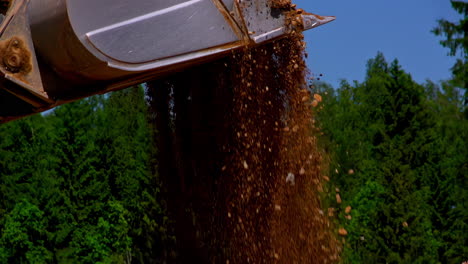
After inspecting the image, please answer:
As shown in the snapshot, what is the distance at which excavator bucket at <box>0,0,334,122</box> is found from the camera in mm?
3379

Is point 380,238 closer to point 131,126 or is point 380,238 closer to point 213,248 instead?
point 131,126

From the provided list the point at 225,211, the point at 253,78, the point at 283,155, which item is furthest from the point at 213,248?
the point at 253,78

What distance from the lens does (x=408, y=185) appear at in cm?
2789

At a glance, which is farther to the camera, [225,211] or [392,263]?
[392,263]

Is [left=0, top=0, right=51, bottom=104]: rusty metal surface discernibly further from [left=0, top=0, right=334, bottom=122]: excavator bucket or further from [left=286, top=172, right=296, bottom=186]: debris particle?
[left=286, top=172, right=296, bottom=186]: debris particle

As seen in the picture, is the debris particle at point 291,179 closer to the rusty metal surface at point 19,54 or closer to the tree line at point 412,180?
the rusty metal surface at point 19,54

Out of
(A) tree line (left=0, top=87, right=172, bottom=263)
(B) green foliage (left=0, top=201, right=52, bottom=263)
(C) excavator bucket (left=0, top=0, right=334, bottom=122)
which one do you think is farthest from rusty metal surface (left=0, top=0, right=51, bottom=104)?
(B) green foliage (left=0, top=201, right=52, bottom=263)

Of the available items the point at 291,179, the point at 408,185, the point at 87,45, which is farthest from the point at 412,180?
the point at 87,45

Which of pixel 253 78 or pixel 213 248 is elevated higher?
pixel 253 78

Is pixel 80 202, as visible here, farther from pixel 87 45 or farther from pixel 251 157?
pixel 87 45

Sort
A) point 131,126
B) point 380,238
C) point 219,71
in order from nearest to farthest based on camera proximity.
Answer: point 219,71 → point 380,238 → point 131,126

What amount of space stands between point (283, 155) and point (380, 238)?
2362 cm

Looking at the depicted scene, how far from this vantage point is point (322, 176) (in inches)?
219

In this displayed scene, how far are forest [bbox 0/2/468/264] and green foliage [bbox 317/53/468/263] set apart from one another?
5cm
